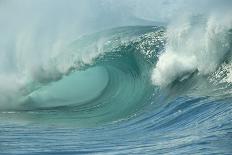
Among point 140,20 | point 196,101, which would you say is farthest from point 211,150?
point 140,20

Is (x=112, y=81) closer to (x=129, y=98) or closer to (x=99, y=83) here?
(x=99, y=83)

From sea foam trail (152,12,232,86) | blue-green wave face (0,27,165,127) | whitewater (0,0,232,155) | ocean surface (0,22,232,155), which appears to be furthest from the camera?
sea foam trail (152,12,232,86)

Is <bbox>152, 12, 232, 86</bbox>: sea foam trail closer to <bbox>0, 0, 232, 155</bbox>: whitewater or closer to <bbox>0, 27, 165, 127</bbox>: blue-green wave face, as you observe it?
<bbox>0, 0, 232, 155</bbox>: whitewater

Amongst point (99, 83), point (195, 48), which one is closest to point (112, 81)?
point (99, 83)

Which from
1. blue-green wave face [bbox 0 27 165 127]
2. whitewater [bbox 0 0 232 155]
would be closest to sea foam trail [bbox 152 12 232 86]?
whitewater [bbox 0 0 232 155]

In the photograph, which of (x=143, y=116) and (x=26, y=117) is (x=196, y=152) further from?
(x=26, y=117)
